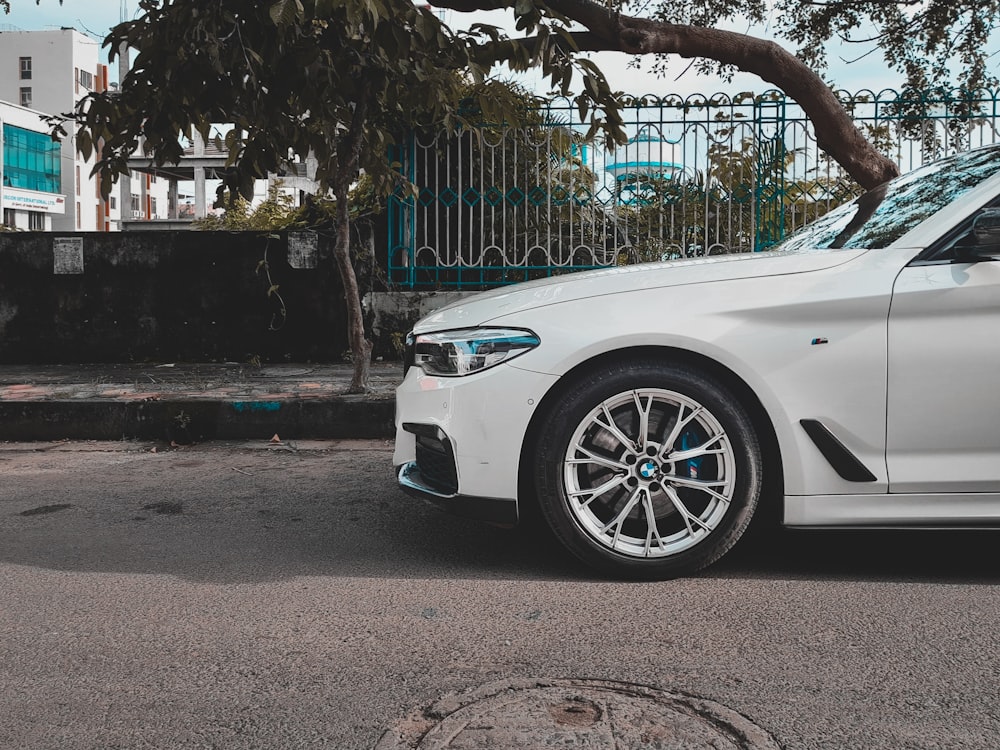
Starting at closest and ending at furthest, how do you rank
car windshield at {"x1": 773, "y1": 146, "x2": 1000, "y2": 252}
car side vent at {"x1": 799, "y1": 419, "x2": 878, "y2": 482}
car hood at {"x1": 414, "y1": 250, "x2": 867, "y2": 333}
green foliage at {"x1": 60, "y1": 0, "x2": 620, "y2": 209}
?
1. car side vent at {"x1": 799, "y1": 419, "x2": 878, "y2": 482}
2. car hood at {"x1": 414, "y1": 250, "x2": 867, "y2": 333}
3. car windshield at {"x1": 773, "y1": 146, "x2": 1000, "y2": 252}
4. green foliage at {"x1": 60, "y1": 0, "x2": 620, "y2": 209}

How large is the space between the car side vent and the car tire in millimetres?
192

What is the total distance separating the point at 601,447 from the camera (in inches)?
144

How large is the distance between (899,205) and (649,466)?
59.5 inches

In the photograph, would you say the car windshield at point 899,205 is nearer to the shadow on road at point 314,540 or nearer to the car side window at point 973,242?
the car side window at point 973,242

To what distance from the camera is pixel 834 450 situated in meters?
3.57

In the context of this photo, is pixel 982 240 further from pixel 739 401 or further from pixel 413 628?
pixel 413 628

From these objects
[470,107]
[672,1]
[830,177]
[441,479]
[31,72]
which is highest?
[31,72]

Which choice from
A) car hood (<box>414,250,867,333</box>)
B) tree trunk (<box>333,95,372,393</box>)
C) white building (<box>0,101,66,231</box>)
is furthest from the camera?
white building (<box>0,101,66,231</box>)

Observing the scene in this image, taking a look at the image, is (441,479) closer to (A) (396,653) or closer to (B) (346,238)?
(A) (396,653)

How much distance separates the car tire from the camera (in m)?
3.61

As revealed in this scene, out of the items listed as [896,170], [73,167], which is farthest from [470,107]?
[73,167]

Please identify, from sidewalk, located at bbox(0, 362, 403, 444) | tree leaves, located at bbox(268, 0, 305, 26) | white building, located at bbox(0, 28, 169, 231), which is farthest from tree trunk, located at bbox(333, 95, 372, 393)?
white building, located at bbox(0, 28, 169, 231)

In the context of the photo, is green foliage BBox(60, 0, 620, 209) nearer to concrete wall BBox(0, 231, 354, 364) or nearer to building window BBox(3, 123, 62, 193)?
concrete wall BBox(0, 231, 354, 364)

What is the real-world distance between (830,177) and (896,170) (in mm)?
634
